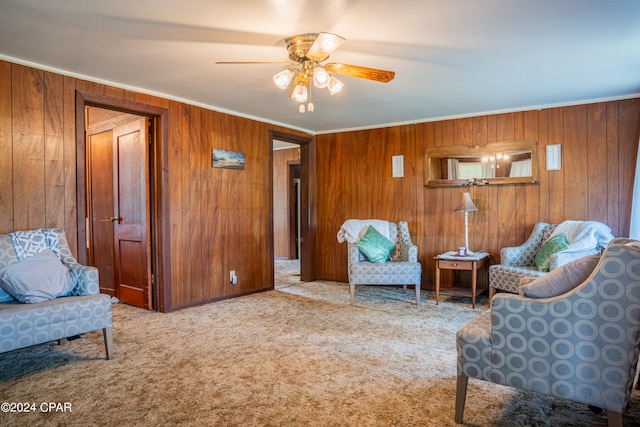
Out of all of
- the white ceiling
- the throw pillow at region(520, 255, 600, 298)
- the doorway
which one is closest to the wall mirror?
the white ceiling

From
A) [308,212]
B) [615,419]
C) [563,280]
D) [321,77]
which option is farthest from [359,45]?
[308,212]

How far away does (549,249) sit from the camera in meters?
3.91

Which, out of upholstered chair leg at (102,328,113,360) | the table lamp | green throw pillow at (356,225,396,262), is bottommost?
upholstered chair leg at (102,328,113,360)

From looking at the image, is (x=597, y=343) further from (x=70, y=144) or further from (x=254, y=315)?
(x=70, y=144)

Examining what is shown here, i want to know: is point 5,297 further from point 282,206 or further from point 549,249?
point 282,206

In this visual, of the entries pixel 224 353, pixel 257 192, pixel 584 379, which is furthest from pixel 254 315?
pixel 584 379

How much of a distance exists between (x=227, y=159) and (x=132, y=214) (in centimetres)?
124

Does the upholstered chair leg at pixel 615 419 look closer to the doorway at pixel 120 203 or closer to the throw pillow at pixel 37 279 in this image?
the throw pillow at pixel 37 279

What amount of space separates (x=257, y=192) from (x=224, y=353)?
260 centimetres

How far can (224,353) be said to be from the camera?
296 cm

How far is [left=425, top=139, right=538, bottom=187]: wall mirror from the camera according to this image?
4648 mm

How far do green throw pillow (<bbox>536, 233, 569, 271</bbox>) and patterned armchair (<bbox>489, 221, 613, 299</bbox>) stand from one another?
0.06 m

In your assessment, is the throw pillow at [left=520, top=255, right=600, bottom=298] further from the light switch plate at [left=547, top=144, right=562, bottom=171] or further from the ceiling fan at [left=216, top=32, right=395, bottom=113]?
the light switch plate at [left=547, top=144, right=562, bottom=171]

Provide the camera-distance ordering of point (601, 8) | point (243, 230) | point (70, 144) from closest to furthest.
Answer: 1. point (601, 8)
2. point (70, 144)
3. point (243, 230)
